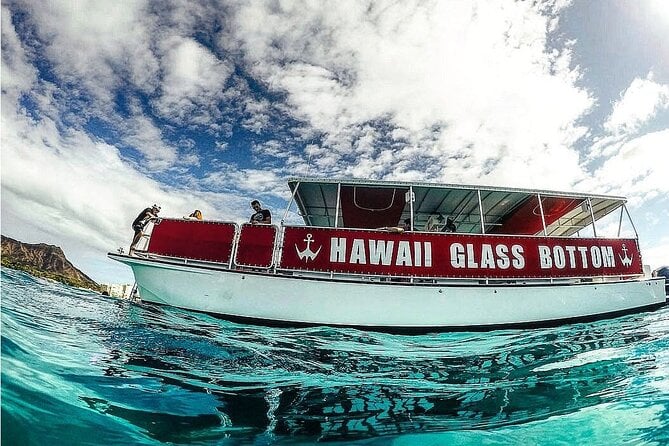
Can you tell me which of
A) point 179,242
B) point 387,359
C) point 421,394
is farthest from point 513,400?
point 179,242

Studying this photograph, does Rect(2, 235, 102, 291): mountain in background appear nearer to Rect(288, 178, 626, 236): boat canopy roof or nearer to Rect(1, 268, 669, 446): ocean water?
Rect(1, 268, 669, 446): ocean water

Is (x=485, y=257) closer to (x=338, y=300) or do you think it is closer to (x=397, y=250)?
(x=397, y=250)

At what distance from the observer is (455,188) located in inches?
348

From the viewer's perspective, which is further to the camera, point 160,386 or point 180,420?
point 160,386

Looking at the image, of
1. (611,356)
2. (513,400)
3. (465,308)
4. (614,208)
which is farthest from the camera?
(614,208)

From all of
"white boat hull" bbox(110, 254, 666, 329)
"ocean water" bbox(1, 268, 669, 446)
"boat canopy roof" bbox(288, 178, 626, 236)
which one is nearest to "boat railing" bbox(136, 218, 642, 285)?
"white boat hull" bbox(110, 254, 666, 329)

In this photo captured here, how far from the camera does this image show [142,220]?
324 inches

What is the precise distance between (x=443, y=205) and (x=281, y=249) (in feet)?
18.8

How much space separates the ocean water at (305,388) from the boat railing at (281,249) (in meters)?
1.89

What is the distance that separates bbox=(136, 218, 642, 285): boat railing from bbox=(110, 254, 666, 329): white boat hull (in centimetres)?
32

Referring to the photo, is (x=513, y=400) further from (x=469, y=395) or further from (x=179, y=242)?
(x=179, y=242)

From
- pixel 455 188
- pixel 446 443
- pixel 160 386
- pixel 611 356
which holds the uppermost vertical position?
pixel 455 188

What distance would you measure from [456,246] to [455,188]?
67.4 inches

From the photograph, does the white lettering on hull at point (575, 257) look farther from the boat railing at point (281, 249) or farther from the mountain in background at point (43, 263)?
the mountain in background at point (43, 263)
